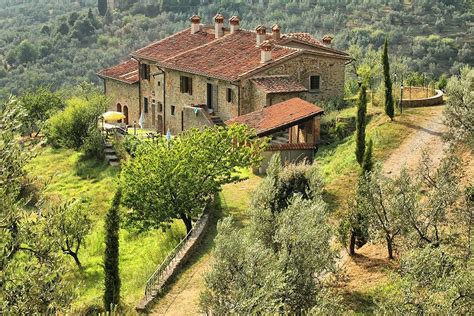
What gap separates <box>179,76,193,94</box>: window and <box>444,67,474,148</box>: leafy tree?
841 inches

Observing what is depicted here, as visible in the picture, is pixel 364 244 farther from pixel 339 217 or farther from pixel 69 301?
pixel 69 301

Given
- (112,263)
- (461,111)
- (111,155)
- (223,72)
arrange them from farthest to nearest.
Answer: (111,155) → (223,72) → (112,263) → (461,111)

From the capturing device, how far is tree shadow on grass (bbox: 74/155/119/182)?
3606cm

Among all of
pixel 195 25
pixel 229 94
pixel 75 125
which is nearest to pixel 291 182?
pixel 229 94

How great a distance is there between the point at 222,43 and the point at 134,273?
66.6 feet

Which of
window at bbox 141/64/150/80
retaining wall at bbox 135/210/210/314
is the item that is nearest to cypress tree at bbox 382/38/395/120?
retaining wall at bbox 135/210/210/314

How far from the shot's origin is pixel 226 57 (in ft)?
127

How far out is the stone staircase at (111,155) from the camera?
3703 centimetres

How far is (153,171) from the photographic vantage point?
80.5 ft

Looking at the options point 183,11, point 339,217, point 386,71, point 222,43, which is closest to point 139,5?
point 183,11

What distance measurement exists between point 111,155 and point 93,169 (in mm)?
1246

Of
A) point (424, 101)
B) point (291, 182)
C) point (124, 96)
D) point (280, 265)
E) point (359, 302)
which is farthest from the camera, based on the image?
point (124, 96)

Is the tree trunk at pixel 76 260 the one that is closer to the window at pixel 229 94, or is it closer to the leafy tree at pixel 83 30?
the window at pixel 229 94

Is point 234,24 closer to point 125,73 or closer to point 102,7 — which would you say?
point 125,73
